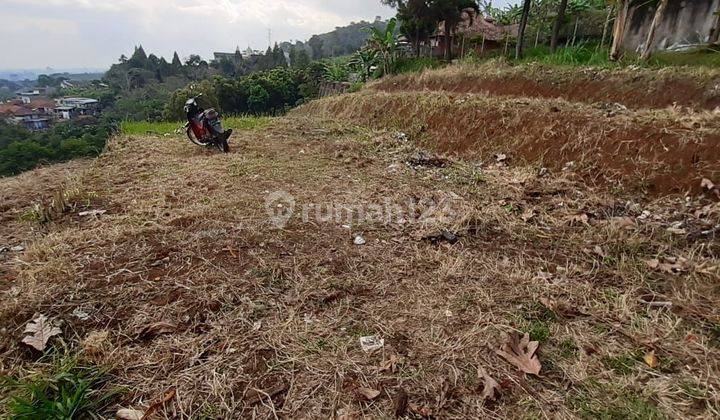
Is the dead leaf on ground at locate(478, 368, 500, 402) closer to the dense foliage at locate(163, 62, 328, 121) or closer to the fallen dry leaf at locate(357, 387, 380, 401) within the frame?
the fallen dry leaf at locate(357, 387, 380, 401)

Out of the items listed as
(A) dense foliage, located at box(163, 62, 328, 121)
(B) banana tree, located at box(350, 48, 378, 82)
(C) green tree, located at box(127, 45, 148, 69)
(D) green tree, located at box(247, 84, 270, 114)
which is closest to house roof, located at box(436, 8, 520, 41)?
(B) banana tree, located at box(350, 48, 378, 82)

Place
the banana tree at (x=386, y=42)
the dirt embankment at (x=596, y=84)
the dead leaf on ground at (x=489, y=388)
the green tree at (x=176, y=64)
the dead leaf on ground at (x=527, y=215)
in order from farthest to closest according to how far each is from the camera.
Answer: the green tree at (x=176, y=64) < the banana tree at (x=386, y=42) < the dirt embankment at (x=596, y=84) < the dead leaf on ground at (x=527, y=215) < the dead leaf on ground at (x=489, y=388)

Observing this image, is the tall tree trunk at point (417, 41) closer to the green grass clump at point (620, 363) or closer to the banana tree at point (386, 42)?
the banana tree at point (386, 42)

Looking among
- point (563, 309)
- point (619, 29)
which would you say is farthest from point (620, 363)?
point (619, 29)

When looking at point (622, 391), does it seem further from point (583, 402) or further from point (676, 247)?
point (676, 247)

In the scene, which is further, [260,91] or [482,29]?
[260,91]

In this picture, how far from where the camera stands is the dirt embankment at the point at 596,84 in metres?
4.59

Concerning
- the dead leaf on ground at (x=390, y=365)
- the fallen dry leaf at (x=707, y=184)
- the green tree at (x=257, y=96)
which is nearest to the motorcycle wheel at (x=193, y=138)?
the dead leaf on ground at (x=390, y=365)

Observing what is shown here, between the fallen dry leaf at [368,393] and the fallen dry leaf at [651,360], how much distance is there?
129 cm

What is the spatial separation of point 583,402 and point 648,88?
18.3 ft

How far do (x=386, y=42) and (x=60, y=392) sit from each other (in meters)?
15.8

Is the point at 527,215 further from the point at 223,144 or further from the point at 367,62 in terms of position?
the point at 367,62

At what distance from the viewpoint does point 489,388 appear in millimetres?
1512

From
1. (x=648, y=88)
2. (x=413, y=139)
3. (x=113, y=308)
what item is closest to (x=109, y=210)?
(x=113, y=308)
